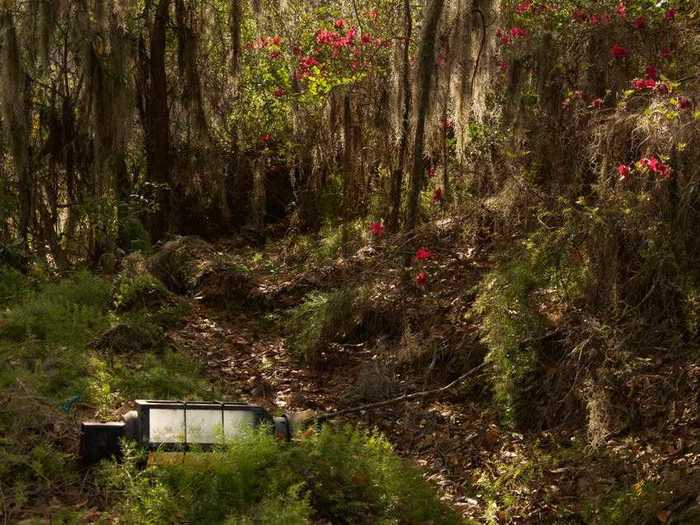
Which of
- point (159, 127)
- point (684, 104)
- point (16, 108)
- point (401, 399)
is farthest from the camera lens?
point (159, 127)

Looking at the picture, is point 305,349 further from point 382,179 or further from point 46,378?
point 382,179

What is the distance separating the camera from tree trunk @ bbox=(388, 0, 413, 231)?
8.66 metres

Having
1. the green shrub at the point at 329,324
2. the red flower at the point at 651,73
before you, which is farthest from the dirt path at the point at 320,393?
the red flower at the point at 651,73

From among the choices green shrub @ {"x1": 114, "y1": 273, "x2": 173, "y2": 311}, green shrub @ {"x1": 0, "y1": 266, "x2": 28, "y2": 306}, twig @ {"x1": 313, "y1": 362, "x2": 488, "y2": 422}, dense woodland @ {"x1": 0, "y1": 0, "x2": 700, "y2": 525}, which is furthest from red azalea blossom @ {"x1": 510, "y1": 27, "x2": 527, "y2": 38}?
green shrub @ {"x1": 0, "y1": 266, "x2": 28, "y2": 306}

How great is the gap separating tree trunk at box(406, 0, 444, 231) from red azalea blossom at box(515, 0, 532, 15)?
4.87 ft

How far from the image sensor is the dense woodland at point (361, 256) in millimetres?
4680

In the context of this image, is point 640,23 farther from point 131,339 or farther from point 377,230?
point 131,339

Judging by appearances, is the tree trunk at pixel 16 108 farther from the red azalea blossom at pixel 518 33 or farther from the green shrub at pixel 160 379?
the red azalea blossom at pixel 518 33

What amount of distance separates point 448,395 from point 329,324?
140cm

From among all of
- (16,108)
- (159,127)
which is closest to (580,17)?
(159,127)

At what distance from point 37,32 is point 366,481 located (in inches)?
249

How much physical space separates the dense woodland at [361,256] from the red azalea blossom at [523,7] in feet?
0.11

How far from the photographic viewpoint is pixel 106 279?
28.0 feet

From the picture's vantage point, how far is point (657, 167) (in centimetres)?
548
